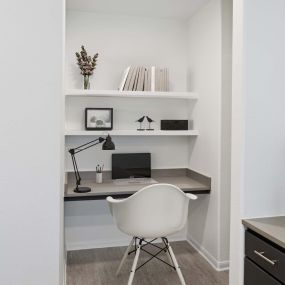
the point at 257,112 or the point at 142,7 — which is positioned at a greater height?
the point at 142,7

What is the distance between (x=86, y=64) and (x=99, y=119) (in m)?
0.57

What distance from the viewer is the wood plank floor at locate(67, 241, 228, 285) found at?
2773 mm

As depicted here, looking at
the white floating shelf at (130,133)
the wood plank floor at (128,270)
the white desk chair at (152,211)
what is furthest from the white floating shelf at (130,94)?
the wood plank floor at (128,270)

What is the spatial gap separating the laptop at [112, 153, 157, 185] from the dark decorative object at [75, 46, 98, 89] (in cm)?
83

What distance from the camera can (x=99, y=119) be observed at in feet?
11.1

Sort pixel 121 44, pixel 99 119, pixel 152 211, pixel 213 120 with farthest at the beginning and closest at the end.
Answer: pixel 121 44
pixel 99 119
pixel 213 120
pixel 152 211

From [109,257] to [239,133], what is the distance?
6.79 ft

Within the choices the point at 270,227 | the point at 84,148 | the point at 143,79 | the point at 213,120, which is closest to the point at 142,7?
the point at 143,79

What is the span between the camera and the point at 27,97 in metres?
1.45

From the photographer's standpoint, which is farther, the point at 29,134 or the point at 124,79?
the point at 124,79

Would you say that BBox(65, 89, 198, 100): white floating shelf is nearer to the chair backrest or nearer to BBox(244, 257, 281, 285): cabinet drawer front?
the chair backrest

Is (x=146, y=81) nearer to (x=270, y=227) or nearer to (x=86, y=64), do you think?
(x=86, y=64)

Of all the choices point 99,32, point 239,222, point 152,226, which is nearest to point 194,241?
point 152,226

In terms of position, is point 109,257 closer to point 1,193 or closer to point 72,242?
point 72,242
